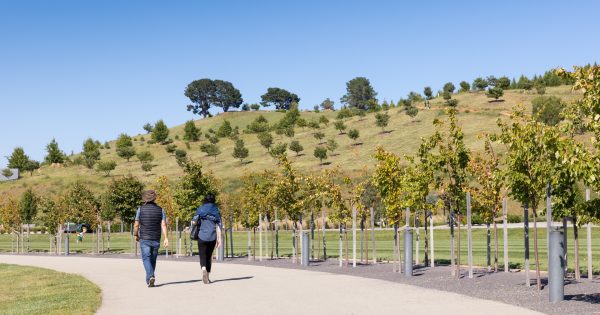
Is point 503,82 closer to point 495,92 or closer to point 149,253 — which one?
point 495,92

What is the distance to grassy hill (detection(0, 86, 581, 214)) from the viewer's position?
338ft

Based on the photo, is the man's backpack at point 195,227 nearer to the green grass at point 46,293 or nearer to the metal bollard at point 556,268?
the green grass at point 46,293

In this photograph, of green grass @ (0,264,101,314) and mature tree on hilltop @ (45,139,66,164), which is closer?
green grass @ (0,264,101,314)

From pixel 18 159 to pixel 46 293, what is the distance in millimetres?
125071

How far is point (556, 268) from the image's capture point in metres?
13.7

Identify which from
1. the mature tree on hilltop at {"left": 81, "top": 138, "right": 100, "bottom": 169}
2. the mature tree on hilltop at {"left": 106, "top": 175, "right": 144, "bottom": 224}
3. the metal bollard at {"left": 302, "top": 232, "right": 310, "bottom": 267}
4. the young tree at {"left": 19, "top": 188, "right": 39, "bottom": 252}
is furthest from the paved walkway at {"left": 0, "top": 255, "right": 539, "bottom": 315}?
the mature tree on hilltop at {"left": 81, "top": 138, "right": 100, "bottom": 169}

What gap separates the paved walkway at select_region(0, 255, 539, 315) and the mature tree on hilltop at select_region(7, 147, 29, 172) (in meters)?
121

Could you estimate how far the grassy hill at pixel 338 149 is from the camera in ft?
338

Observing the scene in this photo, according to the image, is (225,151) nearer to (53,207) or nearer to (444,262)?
(53,207)

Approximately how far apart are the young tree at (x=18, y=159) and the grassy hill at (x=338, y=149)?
2764mm

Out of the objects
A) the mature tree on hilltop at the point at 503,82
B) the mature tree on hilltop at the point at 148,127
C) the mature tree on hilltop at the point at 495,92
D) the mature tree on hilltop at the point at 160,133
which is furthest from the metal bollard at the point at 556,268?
the mature tree on hilltop at the point at 148,127

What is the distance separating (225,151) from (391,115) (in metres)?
30.6

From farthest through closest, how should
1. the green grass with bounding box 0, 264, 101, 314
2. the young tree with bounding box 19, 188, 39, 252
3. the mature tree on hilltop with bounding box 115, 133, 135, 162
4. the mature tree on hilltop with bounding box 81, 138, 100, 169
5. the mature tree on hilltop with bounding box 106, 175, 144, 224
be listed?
the mature tree on hilltop with bounding box 115, 133, 135, 162, the mature tree on hilltop with bounding box 81, 138, 100, 169, the young tree with bounding box 19, 188, 39, 252, the mature tree on hilltop with bounding box 106, 175, 144, 224, the green grass with bounding box 0, 264, 101, 314

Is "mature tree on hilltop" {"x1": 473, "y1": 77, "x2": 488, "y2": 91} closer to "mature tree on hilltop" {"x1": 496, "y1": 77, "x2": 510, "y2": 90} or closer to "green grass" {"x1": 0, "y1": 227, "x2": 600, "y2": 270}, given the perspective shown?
"mature tree on hilltop" {"x1": 496, "y1": 77, "x2": 510, "y2": 90}
